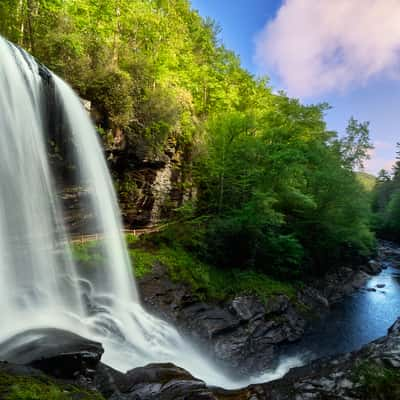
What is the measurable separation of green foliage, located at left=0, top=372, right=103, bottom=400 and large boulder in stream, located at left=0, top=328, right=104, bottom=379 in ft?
1.95

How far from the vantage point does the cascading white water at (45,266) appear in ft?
22.6

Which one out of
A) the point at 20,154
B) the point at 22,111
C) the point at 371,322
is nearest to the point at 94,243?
the point at 20,154

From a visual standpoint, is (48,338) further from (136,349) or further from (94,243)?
(94,243)

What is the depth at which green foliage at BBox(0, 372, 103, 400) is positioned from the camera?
274 cm

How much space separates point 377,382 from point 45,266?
8903 millimetres

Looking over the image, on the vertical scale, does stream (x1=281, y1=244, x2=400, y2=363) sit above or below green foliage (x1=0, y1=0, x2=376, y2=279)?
below

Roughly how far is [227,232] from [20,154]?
31.0 feet

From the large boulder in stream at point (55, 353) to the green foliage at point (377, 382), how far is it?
16.9 ft

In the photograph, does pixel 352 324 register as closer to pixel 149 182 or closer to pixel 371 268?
pixel 371 268

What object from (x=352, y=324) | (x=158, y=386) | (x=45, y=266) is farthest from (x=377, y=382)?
(x=45, y=266)

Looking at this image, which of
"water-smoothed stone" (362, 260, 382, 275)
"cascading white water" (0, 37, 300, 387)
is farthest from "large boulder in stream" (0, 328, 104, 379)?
"water-smoothed stone" (362, 260, 382, 275)

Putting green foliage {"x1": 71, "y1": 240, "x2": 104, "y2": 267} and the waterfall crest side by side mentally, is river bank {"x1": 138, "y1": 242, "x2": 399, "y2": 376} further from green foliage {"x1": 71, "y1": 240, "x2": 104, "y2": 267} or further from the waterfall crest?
green foliage {"x1": 71, "y1": 240, "x2": 104, "y2": 267}

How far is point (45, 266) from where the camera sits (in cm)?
809

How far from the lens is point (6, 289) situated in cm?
679
